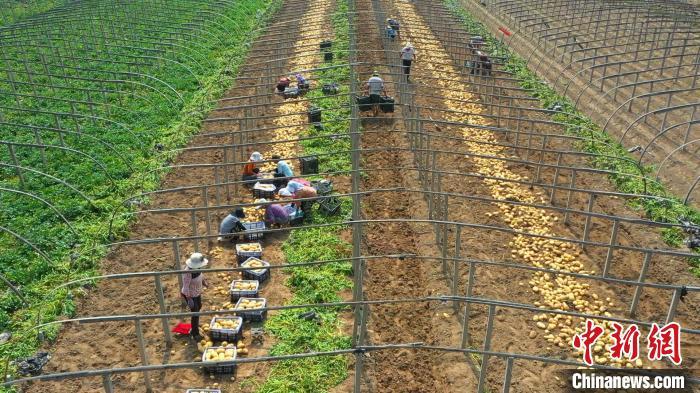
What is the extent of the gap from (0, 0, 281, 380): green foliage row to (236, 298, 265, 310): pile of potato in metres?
3.56

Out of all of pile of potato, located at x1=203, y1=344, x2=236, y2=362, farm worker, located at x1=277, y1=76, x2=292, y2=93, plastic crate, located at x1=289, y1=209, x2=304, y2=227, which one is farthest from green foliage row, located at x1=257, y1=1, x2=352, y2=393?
farm worker, located at x1=277, y1=76, x2=292, y2=93

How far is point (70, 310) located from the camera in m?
12.2

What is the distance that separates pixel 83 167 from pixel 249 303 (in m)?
9.78

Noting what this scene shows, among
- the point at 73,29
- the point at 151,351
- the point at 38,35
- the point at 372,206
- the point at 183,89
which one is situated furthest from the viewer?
the point at 73,29

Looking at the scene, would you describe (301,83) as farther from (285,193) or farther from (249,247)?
(249,247)

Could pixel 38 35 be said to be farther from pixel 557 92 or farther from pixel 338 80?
pixel 557 92

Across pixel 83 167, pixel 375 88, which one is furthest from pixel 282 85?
pixel 83 167

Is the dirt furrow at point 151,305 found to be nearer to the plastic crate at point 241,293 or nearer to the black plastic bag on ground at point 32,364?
the black plastic bag on ground at point 32,364

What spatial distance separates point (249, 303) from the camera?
12.0 meters

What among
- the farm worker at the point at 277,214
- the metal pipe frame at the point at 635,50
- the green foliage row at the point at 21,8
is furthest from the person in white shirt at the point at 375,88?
the green foliage row at the point at 21,8

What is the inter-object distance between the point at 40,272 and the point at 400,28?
30.6 meters

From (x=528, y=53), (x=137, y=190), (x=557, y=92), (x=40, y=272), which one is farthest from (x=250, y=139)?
(x=528, y=53)

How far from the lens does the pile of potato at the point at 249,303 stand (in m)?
11.9

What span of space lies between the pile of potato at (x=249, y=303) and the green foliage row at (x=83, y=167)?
3.56 meters
